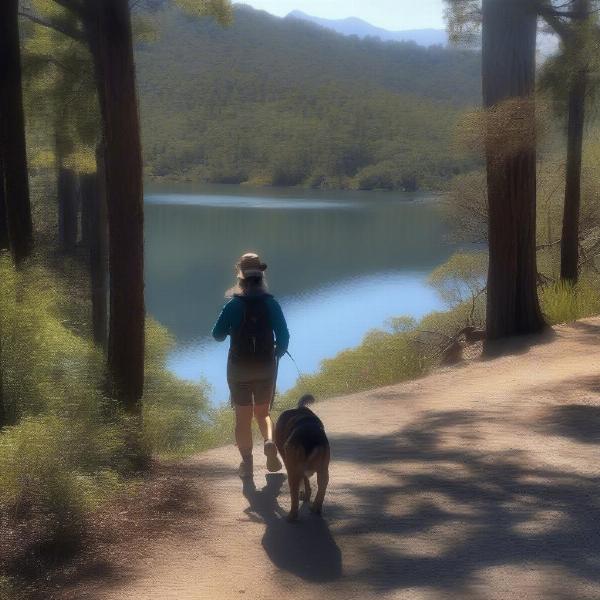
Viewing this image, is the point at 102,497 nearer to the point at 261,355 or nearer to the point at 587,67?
the point at 261,355

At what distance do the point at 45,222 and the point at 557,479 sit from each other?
25983 mm

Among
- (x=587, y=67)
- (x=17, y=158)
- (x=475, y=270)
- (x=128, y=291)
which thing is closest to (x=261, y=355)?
(x=128, y=291)

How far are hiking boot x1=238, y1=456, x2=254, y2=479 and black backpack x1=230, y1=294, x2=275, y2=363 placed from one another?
2.27ft

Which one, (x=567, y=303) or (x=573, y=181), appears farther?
(x=573, y=181)

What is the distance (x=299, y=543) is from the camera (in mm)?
4461

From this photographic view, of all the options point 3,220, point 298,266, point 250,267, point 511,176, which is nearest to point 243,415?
point 250,267

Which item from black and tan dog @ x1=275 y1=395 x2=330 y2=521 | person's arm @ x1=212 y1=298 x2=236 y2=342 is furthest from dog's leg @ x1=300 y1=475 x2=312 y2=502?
person's arm @ x1=212 y1=298 x2=236 y2=342

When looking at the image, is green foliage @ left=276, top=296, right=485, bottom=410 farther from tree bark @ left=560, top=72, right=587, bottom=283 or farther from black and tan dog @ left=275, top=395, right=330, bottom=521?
black and tan dog @ left=275, top=395, right=330, bottom=521

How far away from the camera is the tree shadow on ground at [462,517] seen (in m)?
4.03

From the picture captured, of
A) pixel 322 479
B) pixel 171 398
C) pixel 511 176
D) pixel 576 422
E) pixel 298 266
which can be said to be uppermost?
pixel 511 176

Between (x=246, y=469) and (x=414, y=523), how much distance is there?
1470 mm

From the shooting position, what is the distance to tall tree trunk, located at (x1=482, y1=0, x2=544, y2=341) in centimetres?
1130

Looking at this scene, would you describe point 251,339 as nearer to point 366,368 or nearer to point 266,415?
point 266,415

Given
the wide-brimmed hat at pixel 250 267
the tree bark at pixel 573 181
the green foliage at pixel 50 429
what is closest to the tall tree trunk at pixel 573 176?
the tree bark at pixel 573 181
